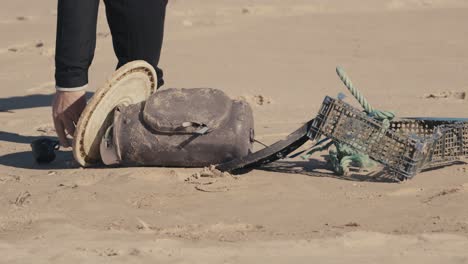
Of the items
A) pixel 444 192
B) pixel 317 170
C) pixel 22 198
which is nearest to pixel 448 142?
pixel 444 192

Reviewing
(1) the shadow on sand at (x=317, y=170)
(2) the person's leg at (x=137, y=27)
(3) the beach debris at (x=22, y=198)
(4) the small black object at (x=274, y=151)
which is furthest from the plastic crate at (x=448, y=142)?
(3) the beach debris at (x=22, y=198)

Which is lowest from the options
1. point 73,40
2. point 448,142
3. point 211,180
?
point 211,180

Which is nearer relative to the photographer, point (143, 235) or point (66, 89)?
point (143, 235)

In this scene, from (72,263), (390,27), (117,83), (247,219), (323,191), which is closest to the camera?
(72,263)

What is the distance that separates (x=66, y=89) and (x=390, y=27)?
5352mm

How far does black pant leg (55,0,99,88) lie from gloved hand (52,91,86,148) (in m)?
0.05

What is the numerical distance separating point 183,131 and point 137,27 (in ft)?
3.06

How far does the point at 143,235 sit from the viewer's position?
3402 millimetres

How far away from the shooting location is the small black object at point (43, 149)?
462 centimetres

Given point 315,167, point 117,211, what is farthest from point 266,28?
point 117,211

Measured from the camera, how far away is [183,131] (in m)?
4.21

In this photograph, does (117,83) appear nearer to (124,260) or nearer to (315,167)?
(315,167)

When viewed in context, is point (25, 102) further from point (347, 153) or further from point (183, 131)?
point (347, 153)

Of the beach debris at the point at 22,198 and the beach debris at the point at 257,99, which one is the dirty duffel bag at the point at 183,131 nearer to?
the beach debris at the point at 22,198
